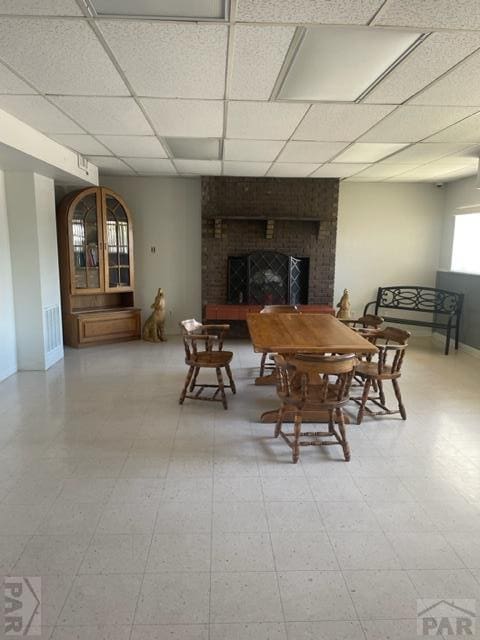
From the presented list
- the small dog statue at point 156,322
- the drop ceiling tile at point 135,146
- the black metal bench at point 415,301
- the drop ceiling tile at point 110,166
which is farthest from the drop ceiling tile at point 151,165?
the black metal bench at point 415,301

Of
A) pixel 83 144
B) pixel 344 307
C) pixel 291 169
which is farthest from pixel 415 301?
pixel 83 144

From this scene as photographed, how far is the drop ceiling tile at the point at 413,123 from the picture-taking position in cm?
317

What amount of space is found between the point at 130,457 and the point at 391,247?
→ 573 cm

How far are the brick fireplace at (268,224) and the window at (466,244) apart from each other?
1.97 m

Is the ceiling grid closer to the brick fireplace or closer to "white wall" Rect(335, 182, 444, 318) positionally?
the brick fireplace

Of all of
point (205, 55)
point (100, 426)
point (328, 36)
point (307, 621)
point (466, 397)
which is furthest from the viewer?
point (466, 397)

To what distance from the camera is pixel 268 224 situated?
6.27 meters

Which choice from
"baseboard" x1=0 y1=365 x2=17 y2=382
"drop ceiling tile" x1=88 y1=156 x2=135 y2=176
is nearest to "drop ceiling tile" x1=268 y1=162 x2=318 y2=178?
"drop ceiling tile" x1=88 y1=156 x2=135 y2=176

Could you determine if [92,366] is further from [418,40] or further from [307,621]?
[418,40]

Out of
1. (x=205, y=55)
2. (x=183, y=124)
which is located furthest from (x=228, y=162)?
(x=205, y=55)

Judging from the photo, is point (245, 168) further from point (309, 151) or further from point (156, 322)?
point (156, 322)

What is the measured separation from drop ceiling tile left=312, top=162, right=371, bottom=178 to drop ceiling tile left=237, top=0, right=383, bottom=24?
Result: 3369mm

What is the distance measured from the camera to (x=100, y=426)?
3.29m

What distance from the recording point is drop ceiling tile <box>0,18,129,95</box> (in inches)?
79.6
